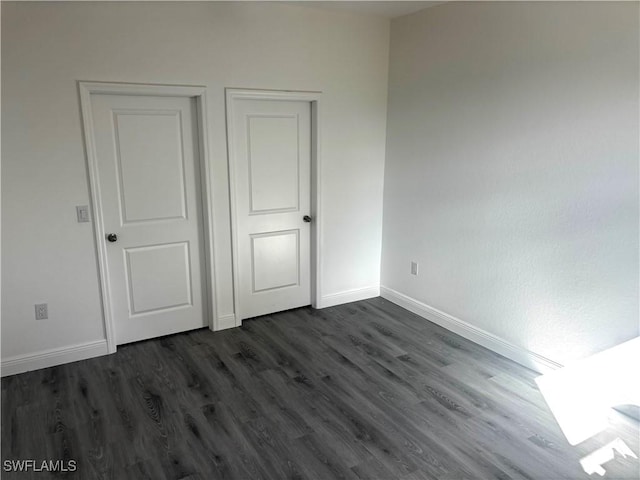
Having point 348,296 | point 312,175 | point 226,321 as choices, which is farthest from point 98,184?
point 348,296

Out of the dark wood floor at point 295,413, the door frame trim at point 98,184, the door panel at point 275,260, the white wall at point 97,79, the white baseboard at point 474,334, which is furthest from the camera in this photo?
the door panel at point 275,260

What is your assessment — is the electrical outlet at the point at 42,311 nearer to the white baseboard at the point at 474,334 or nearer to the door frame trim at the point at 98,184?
the door frame trim at the point at 98,184

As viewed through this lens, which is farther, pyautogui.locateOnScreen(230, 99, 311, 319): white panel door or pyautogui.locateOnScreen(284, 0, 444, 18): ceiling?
pyautogui.locateOnScreen(230, 99, 311, 319): white panel door

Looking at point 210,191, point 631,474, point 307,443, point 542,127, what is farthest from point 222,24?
point 631,474

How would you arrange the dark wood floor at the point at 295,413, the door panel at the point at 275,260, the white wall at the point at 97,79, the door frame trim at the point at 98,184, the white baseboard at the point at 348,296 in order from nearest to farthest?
1. the dark wood floor at the point at 295,413
2. the white wall at the point at 97,79
3. the door frame trim at the point at 98,184
4. the door panel at the point at 275,260
5. the white baseboard at the point at 348,296

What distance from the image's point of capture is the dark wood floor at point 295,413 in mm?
2309

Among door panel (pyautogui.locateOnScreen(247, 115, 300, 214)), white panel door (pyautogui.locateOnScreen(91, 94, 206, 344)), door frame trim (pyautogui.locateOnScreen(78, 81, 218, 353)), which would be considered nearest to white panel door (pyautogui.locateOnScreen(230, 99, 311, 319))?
door panel (pyautogui.locateOnScreen(247, 115, 300, 214))

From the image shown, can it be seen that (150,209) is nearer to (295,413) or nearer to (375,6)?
(295,413)

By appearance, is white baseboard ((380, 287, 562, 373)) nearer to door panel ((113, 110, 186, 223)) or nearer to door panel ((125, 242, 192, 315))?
door panel ((125, 242, 192, 315))

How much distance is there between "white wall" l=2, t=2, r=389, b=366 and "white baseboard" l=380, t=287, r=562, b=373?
1238 mm

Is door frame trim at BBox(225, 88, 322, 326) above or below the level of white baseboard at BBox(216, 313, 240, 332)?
above

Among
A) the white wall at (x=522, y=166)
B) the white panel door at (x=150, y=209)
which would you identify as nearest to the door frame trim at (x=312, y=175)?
the white panel door at (x=150, y=209)

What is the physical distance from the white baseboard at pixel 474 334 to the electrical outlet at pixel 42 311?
2935 millimetres

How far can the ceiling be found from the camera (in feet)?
11.6
